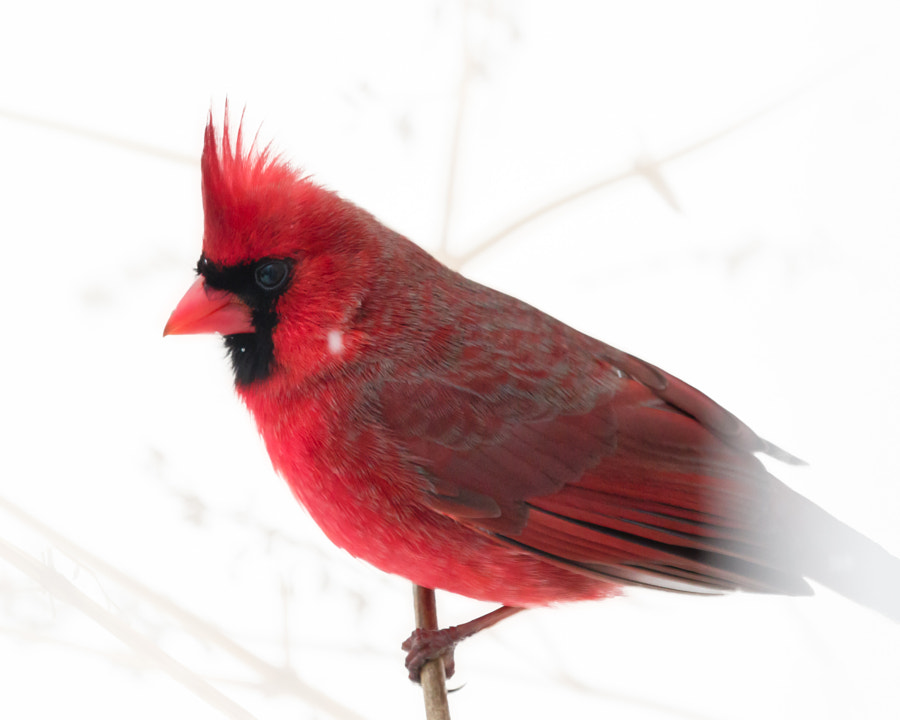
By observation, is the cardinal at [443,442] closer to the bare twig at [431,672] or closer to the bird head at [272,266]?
the bird head at [272,266]

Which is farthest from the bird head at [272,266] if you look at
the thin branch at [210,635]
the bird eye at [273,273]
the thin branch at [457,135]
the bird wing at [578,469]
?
the thin branch at [210,635]

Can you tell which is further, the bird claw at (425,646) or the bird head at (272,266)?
the bird claw at (425,646)

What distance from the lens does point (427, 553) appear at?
1.22 meters

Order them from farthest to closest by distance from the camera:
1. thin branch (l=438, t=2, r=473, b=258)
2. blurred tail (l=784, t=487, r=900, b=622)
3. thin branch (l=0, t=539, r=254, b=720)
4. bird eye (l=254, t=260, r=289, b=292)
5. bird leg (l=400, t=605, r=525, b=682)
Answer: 1. thin branch (l=438, t=2, r=473, b=258)
2. thin branch (l=0, t=539, r=254, b=720)
3. bird leg (l=400, t=605, r=525, b=682)
4. bird eye (l=254, t=260, r=289, b=292)
5. blurred tail (l=784, t=487, r=900, b=622)

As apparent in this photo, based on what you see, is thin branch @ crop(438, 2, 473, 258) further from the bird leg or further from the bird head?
the bird leg

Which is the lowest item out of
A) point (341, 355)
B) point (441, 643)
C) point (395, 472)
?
point (441, 643)

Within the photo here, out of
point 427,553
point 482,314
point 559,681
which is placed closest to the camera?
point 427,553

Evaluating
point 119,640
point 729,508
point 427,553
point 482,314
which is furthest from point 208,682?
point 729,508

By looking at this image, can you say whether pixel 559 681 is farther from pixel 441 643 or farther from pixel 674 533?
pixel 674 533

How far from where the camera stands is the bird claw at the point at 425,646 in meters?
1.35

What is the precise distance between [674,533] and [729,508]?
0.08 metres

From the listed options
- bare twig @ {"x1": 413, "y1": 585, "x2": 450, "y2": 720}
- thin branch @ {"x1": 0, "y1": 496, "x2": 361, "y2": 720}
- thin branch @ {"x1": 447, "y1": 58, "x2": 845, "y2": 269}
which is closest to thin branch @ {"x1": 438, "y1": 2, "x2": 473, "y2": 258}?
thin branch @ {"x1": 447, "y1": 58, "x2": 845, "y2": 269}

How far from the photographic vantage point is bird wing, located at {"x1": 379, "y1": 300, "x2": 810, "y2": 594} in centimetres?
121

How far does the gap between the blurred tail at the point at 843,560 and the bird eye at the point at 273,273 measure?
671 mm
